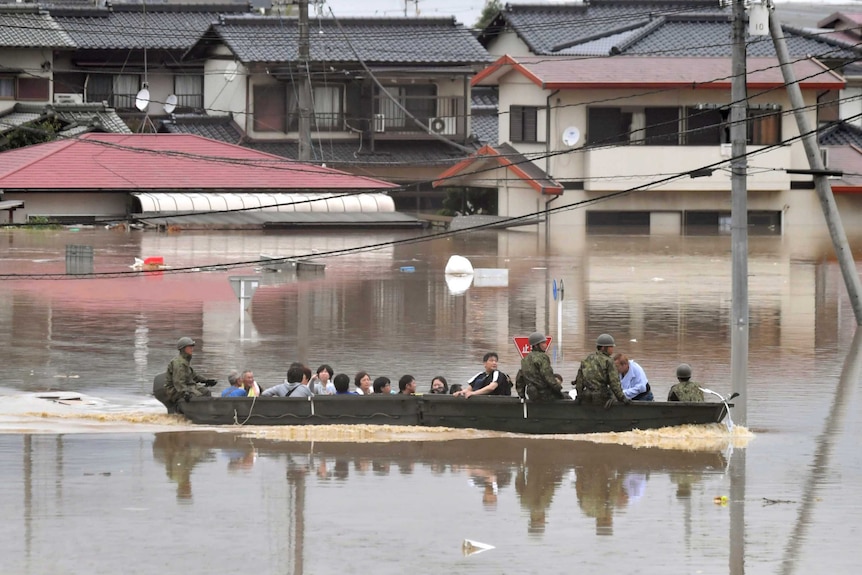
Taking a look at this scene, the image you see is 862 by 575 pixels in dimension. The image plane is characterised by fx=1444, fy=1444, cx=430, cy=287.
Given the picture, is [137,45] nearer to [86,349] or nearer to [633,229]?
[633,229]

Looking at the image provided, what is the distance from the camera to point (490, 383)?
1845 centimetres

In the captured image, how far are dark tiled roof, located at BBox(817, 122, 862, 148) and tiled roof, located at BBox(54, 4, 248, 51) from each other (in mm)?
26976

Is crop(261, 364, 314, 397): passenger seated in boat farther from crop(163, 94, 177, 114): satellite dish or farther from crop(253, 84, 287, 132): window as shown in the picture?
crop(163, 94, 177, 114): satellite dish

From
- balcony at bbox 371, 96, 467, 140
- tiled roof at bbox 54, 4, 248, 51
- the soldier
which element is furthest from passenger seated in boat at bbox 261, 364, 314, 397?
tiled roof at bbox 54, 4, 248, 51

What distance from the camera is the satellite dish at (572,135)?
Answer: 5278cm

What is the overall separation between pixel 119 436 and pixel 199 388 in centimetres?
120

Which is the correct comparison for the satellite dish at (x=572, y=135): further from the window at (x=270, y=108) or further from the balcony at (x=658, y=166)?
the window at (x=270, y=108)

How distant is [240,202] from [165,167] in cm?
352

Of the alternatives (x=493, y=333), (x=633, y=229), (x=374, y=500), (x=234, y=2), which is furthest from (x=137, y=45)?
(x=374, y=500)

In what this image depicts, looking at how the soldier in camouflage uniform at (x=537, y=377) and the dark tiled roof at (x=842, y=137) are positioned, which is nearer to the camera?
the soldier in camouflage uniform at (x=537, y=377)

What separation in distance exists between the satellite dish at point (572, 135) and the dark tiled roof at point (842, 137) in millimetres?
10683

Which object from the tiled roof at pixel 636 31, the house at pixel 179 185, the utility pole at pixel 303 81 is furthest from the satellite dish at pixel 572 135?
the utility pole at pixel 303 81

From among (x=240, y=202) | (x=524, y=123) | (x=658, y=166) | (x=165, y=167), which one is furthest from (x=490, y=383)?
(x=165, y=167)

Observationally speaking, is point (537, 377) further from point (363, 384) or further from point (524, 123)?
point (524, 123)
